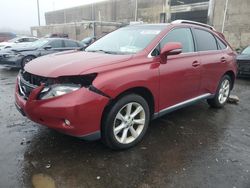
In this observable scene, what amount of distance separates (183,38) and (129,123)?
6.02 ft

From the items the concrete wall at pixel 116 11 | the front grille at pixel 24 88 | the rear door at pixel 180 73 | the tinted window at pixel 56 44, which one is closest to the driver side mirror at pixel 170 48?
the rear door at pixel 180 73

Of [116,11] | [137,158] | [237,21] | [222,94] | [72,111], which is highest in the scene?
[116,11]

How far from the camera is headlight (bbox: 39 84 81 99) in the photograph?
2.87 meters

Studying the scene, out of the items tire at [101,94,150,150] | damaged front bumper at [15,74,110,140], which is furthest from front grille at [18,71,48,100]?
tire at [101,94,150,150]

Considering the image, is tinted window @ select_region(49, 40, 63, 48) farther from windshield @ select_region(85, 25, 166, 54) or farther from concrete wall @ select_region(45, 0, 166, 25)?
concrete wall @ select_region(45, 0, 166, 25)

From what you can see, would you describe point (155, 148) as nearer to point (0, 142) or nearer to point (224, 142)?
point (224, 142)

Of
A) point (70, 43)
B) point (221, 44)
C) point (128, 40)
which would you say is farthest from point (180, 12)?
point (128, 40)

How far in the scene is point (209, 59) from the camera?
466 cm

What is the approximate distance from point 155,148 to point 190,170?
25.3 inches

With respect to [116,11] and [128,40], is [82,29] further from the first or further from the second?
[128,40]

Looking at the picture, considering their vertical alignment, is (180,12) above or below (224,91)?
above

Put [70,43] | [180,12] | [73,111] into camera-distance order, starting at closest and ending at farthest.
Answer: [73,111]
[70,43]
[180,12]

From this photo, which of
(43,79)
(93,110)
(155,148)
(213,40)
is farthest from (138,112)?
(213,40)

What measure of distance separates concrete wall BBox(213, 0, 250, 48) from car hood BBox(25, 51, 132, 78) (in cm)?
1762
